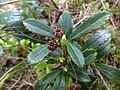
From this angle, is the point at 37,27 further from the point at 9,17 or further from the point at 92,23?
the point at 9,17

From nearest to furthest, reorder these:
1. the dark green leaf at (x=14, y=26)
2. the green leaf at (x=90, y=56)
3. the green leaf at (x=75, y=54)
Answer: the green leaf at (x=75, y=54)
the green leaf at (x=90, y=56)
the dark green leaf at (x=14, y=26)

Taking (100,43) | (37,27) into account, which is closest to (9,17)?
(37,27)

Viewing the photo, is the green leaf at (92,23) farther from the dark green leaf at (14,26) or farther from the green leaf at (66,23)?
the dark green leaf at (14,26)

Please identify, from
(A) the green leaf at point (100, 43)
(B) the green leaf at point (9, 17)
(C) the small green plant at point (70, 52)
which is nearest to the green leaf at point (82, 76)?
(C) the small green plant at point (70, 52)

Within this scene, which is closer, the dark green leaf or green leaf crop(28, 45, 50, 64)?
green leaf crop(28, 45, 50, 64)

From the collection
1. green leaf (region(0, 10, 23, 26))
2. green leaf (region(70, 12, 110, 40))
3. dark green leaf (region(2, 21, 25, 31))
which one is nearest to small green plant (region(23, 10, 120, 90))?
green leaf (region(70, 12, 110, 40))

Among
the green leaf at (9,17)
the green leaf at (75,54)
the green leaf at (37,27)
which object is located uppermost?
the green leaf at (9,17)

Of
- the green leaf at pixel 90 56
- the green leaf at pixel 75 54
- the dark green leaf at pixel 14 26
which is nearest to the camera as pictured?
the green leaf at pixel 75 54

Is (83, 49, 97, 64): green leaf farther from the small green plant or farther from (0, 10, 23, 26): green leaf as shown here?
(0, 10, 23, 26): green leaf

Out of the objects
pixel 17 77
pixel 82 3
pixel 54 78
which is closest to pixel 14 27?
pixel 17 77
